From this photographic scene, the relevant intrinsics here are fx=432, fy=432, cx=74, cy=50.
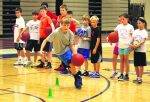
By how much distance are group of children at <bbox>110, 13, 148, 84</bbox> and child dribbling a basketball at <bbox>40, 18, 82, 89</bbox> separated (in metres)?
1.40

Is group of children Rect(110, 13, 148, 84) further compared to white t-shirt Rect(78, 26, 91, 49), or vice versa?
white t-shirt Rect(78, 26, 91, 49)

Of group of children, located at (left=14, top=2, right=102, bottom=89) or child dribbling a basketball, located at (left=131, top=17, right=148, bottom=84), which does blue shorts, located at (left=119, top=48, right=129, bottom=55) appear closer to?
child dribbling a basketball, located at (left=131, top=17, right=148, bottom=84)

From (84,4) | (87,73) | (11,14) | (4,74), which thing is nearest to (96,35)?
(87,73)

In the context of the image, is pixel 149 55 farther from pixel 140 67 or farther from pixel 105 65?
pixel 140 67

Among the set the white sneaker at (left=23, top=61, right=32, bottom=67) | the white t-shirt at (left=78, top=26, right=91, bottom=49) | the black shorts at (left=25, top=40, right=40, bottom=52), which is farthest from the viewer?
the white sneaker at (left=23, top=61, right=32, bottom=67)

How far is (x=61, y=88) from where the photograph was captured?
8875 mm

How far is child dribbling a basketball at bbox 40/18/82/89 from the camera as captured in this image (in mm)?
8961

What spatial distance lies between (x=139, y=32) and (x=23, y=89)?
2.91m

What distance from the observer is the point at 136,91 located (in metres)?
8.66

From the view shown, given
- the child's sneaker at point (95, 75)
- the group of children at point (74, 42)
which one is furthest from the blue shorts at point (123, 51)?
the child's sneaker at point (95, 75)

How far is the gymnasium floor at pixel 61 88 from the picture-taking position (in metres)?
7.83

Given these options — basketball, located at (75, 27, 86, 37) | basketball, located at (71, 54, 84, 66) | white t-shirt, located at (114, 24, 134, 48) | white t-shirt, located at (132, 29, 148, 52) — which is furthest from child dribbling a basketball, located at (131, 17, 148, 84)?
basketball, located at (71, 54, 84, 66)

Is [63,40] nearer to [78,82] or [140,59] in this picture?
[78,82]

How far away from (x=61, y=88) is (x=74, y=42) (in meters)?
1.08
